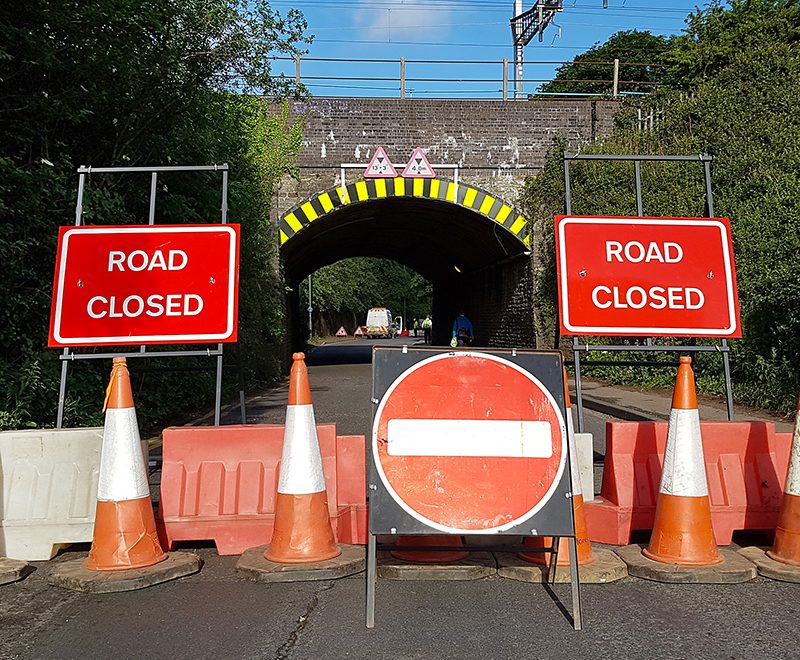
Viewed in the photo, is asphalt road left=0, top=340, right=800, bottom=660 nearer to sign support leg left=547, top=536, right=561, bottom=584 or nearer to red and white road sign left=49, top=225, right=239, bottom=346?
sign support leg left=547, top=536, right=561, bottom=584

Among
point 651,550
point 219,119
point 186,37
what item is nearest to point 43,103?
point 186,37

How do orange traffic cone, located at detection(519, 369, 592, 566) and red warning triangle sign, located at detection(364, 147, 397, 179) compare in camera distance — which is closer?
orange traffic cone, located at detection(519, 369, 592, 566)

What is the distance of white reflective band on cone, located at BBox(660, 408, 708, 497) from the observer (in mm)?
4629

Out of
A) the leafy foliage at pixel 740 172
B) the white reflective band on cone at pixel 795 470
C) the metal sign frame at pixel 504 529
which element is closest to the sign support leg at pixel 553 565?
the metal sign frame at pixel 504 529

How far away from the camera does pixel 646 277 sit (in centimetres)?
635

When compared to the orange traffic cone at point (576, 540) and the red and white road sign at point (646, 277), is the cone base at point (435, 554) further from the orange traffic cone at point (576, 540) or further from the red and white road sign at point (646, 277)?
the red and white road sign at point (646, 277)

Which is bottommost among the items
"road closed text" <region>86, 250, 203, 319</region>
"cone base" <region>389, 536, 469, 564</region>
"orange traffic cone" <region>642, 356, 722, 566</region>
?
"cone base" <region>389, 536, 469, 564</region>

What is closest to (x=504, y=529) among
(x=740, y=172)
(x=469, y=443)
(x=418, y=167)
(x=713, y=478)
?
(x=469, y=443)

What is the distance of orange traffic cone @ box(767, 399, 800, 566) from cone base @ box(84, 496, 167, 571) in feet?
12.4

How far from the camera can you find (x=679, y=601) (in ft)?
13.5

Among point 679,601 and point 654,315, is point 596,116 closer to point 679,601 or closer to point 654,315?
point 654,315

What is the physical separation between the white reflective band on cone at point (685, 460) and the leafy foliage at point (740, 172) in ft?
24.3

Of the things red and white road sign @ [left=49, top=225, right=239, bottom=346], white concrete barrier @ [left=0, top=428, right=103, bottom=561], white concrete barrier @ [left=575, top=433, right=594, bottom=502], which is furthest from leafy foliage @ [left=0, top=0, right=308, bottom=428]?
white concrete barrier @ [left=575, top=433, right=594, bottom=502]

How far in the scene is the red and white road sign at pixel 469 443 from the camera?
3.99 meters
